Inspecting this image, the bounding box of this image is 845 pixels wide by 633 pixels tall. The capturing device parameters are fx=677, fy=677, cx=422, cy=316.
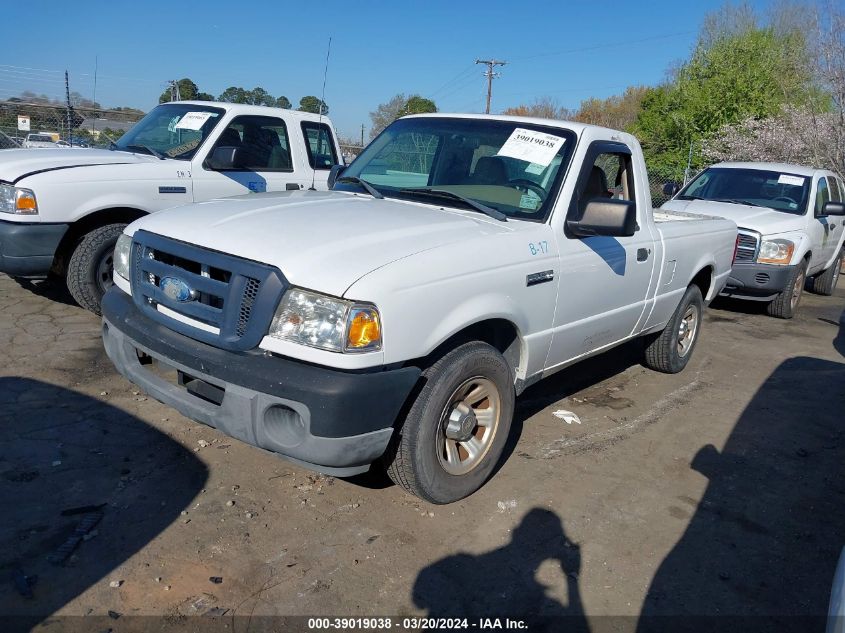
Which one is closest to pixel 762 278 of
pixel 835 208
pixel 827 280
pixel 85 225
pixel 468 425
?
pixel 835 208

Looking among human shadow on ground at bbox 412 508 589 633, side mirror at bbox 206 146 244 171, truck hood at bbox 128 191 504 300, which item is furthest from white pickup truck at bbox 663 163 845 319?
human shadow on ground at bbox 412 508 589 633

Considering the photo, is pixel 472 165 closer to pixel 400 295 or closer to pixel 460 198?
pixel 460 198

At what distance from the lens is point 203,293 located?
3.04 meters

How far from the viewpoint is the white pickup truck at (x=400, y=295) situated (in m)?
2.76

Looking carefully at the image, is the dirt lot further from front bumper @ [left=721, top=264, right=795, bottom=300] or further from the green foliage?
the green foliage

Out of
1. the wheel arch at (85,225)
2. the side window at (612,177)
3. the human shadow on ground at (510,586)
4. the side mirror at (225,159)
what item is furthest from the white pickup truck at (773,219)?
the wheel arch at (85,225)

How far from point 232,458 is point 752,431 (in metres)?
3.57

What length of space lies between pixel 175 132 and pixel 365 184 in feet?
10.9

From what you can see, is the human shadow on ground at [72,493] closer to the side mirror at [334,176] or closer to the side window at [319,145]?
the side mirror at [334,176]

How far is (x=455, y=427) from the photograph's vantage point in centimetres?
334

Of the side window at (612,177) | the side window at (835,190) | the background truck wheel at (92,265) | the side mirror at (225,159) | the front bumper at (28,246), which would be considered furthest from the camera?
the side window at (835,190)

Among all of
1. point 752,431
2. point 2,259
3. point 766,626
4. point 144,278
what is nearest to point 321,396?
point 144,278

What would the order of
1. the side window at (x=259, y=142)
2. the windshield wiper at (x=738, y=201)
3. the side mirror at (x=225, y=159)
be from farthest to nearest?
the windshield wiper at (x=738, y=201)
the side window at (x=259, y=142)
the side mirror at (x=225, y=159)

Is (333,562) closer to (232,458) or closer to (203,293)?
(232,458)
